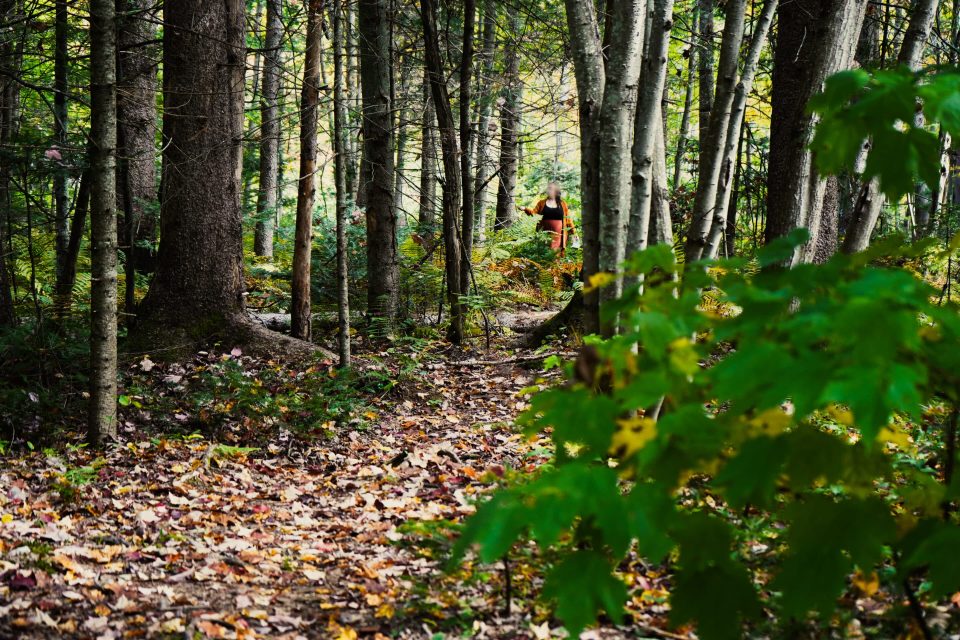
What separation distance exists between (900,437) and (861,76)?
103 centimetres

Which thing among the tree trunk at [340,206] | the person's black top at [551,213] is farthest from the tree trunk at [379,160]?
the person's black top at [551,213]

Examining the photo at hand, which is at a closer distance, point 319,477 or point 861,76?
point 861,76

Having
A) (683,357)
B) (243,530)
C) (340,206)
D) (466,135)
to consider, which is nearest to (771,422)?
(683,357)

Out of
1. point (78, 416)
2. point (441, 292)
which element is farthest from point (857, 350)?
point (441, 292)

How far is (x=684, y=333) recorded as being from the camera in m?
1.69

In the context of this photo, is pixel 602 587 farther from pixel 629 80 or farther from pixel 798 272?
pixel 629 80

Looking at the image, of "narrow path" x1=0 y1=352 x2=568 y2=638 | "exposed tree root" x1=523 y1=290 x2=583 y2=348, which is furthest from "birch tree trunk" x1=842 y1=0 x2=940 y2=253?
"exposed tree root" x1=523 y1=290 x2=583 y2=348

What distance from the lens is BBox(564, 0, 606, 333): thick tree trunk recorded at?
462cm

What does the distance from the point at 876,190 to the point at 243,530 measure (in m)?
4.99

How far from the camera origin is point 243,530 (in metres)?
4.45

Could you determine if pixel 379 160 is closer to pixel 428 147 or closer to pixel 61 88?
pixel 61 88

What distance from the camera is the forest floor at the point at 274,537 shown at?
3113 millimetres

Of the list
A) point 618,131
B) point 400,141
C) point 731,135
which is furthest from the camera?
point 400,141

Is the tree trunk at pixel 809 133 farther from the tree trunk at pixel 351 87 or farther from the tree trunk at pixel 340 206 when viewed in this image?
the tree trunk at pixel 340 206
